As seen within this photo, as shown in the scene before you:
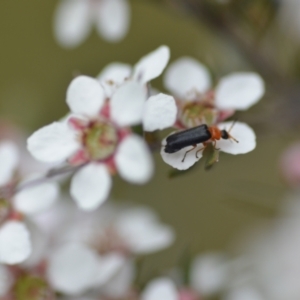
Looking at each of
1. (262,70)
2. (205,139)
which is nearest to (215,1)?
(262,70)

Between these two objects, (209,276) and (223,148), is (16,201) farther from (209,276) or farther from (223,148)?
(209,276)

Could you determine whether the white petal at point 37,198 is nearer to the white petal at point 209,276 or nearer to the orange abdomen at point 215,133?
the orange abdomen at point 215,133

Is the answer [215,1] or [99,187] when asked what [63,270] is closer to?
[99,187]

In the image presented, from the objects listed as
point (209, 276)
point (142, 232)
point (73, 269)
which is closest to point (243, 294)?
point (209, 276)

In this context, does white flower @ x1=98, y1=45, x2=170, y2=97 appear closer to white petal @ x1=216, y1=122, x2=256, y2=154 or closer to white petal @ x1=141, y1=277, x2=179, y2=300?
white petal @ x1=216, y1=122, x2=256, y2=154

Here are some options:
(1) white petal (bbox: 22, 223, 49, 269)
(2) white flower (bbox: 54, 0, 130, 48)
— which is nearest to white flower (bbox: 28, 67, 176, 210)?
(1) white petal (bbox: 22, 223, 49, 269)

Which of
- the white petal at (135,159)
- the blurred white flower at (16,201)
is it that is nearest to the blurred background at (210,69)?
the white petal at (135,159)
